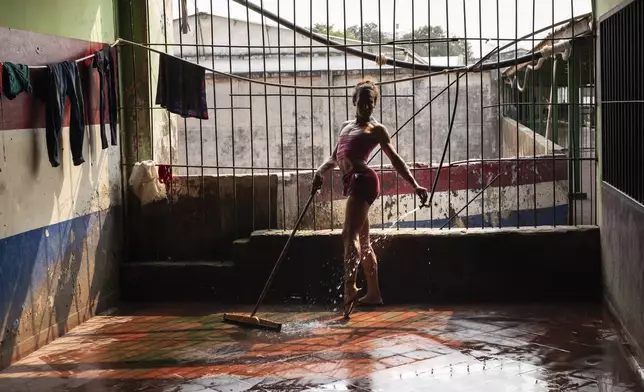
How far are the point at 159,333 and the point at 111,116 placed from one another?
227 cm

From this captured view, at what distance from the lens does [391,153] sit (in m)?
7.19

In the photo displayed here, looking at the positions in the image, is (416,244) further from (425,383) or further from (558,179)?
(558,179)

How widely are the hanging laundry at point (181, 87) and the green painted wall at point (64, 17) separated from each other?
0.69 m

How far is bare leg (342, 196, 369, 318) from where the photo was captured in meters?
7.27

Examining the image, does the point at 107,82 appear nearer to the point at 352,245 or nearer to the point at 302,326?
the point at 352,245

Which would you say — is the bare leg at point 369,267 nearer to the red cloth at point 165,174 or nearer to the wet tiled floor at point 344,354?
the wet tiled floor at point 344,354

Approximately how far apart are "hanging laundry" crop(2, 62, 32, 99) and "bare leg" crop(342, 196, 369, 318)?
296 centimetres

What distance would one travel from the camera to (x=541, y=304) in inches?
304

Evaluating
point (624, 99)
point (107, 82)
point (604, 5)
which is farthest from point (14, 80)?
point (604, 5)

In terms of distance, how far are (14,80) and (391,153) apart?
126 inches

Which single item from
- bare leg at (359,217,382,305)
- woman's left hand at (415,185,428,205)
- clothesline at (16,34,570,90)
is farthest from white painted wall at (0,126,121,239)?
woman's left hand at (415,185,428,205)

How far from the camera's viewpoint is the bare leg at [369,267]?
7.46 meters

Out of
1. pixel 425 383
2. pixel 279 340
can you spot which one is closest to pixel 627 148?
pixel 425 383

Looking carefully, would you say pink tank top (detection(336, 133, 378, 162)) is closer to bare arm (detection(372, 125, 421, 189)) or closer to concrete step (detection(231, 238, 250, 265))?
bare arm (detection(372, 125, 421, 189))
